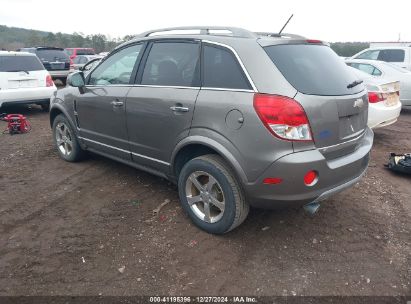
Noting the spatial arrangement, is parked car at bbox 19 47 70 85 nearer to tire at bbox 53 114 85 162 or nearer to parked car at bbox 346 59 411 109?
tire at bbox 53 114 85 162

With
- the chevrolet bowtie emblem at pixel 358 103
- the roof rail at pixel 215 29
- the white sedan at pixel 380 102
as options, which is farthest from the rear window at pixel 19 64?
the chevrolet bowtie emblem at pixel 358 103

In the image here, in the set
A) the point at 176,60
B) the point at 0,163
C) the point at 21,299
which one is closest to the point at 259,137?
the point at 176,60

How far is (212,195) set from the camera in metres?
3.22

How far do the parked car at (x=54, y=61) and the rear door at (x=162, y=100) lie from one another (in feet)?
37.7

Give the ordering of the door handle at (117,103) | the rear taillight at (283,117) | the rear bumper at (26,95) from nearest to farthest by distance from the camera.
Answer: the rear taillight at (283,117)
the door handle at (117,103)
the rear bumper at (26,95)

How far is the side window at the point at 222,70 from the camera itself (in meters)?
2.90

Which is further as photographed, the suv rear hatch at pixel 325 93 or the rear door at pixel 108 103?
the rear door at pixel 108 103

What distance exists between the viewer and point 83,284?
2.67 metres

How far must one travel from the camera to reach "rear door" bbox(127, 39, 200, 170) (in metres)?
3.27

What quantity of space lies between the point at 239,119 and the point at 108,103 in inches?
76.3

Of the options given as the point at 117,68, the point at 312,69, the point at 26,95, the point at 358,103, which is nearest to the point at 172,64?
the point at 117,68

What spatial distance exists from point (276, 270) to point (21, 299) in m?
1.93

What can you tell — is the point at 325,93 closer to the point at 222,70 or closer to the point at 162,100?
the point at 222,70

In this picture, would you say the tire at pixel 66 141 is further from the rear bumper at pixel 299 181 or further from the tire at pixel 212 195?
the rear bumper at pixel 299 181
